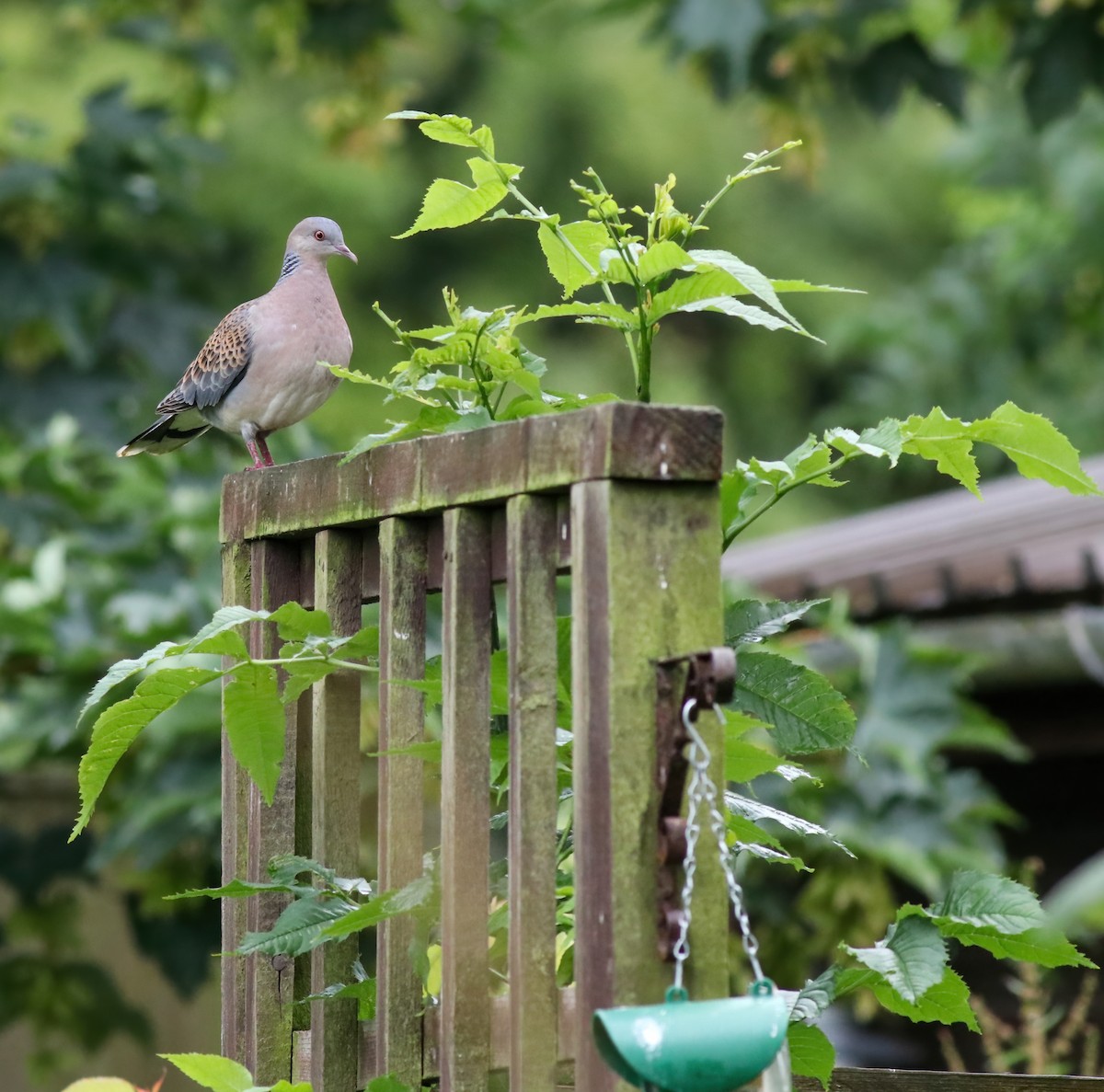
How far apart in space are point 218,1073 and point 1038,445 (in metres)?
0.91

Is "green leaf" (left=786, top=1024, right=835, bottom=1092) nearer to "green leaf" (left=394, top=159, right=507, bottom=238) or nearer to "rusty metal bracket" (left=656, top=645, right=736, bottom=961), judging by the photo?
"rusty metal bracket" (left=656, top=645, right=736, bottom=961)

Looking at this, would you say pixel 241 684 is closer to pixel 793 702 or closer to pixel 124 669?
pixel 124 669

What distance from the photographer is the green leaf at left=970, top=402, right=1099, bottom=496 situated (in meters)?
1.46

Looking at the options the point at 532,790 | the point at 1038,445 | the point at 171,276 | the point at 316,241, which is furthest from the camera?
the point at 171,276

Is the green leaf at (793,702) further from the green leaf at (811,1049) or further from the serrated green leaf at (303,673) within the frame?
the serrated green leaf at (303,673)

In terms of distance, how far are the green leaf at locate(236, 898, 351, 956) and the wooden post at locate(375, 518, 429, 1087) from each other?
61mm

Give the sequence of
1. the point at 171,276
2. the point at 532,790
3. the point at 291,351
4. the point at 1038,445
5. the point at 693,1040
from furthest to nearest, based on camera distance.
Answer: the point at 171,276, the point at 291,351, the point at 1038,445, the point at 532,790, the point at 693,1040

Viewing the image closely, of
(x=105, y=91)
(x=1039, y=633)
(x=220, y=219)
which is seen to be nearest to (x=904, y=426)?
(x=1039, y=633)

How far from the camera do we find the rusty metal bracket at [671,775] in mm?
1259

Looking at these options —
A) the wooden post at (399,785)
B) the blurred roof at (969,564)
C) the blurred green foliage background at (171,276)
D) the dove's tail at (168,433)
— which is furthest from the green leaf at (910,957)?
the blurred roof at (969,564)

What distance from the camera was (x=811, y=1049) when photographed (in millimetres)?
1488

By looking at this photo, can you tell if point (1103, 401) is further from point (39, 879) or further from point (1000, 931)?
point (1000, 931)

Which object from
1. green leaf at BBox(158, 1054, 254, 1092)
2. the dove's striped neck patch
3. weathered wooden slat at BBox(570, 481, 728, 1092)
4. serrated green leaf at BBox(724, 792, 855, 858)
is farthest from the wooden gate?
the dove's striped neck patch

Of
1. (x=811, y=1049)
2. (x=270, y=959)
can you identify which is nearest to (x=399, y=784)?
(x=270, y=959)
